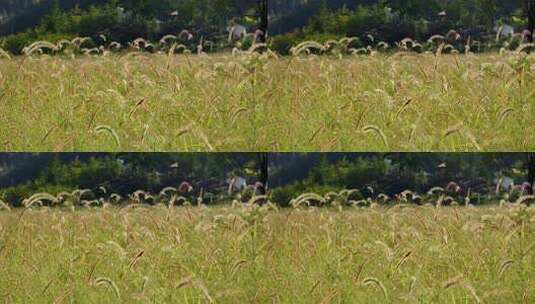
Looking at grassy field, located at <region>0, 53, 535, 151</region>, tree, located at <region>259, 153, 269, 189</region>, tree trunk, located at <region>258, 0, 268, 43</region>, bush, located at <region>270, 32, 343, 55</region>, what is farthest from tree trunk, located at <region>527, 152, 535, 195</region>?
tree trunk, located at <region>258, 0, 268, 43</region>

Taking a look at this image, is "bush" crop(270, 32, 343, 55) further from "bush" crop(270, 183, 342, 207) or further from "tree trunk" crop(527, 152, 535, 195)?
"tree trunk" crop(527, 152, 535, 195)

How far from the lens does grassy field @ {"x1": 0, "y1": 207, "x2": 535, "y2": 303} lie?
5.29 m

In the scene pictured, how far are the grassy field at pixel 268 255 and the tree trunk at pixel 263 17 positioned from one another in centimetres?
103

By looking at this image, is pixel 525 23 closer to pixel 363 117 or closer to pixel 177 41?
pixel 363 117

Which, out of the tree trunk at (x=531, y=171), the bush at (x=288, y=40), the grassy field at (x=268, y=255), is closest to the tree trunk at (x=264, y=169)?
the grassy field at (x=268, y=255)

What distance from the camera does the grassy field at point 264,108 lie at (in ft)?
17.2

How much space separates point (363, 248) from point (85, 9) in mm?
2159

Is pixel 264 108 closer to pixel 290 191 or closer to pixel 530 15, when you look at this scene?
pixel 290 191

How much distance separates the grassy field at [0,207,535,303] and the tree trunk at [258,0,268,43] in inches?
40.5

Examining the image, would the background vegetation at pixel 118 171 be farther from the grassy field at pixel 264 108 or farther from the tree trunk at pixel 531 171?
the tree trunk at pixel 531 171

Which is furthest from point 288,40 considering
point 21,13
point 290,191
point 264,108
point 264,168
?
point 21,13

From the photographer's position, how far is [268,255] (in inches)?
208

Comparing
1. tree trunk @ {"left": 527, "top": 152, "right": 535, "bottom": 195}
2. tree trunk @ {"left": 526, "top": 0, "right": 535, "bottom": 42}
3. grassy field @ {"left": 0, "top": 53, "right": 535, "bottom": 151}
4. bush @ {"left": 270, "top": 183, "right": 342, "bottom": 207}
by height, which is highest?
tree trunk @ {"left": 526, "top": 0, "right": 535, "bottom": 42}

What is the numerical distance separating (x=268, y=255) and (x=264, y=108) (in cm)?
85
